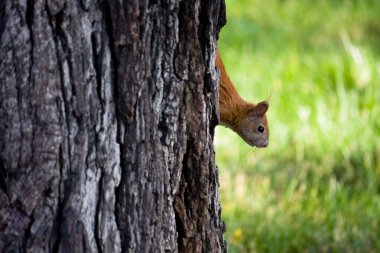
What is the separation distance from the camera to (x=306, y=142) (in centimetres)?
586

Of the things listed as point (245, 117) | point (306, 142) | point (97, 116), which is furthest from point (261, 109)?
point (97, 116)

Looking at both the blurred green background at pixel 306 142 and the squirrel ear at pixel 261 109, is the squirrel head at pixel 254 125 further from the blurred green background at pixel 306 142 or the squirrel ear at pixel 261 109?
the blurred green background at pixel 306 142

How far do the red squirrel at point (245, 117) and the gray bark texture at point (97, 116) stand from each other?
1645 millimetres

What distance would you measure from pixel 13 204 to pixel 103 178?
244 mm

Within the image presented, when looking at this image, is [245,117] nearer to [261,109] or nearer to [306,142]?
[261,109]

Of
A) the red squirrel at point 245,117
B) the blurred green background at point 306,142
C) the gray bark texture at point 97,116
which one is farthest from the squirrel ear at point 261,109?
the gray bark texture at point 97,116

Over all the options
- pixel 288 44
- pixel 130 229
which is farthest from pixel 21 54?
pixel 288 44

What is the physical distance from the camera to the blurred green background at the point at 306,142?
16.0 ft

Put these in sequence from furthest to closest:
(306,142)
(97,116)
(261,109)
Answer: (306,142), (261,109), (97,116)

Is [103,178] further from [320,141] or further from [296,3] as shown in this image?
[296,3]

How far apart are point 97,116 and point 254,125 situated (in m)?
2.20

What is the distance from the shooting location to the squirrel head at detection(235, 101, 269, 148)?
4645 millimetres

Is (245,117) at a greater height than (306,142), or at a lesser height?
lesser

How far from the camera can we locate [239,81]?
21.8 feet
